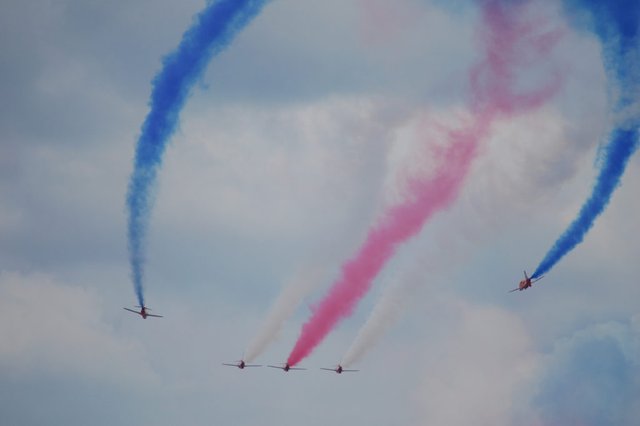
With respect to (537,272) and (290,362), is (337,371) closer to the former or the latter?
(290,362)

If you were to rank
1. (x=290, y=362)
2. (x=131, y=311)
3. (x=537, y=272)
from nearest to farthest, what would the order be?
(x=537, y=272) → (x=131, y=311) → (x=290, y=362)

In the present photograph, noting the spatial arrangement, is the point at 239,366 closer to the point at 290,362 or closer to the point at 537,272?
the point at 290,362

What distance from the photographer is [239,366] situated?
294 ft

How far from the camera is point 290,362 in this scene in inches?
3376

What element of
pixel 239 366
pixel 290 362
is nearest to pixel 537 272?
pixel 290 362

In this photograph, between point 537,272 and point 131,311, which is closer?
point 537,272

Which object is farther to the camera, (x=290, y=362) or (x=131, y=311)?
(x=290, y=362)

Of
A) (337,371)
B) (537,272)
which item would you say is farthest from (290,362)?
(537,272)

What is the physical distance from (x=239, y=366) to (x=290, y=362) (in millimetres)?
5721

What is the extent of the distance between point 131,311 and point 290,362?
1293 centimetres

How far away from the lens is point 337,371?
88000 mm

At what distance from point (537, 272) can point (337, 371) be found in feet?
78.9

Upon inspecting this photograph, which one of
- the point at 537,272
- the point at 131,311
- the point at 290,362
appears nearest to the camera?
the point at 537,272

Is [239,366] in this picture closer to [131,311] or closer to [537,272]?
[131,311]
